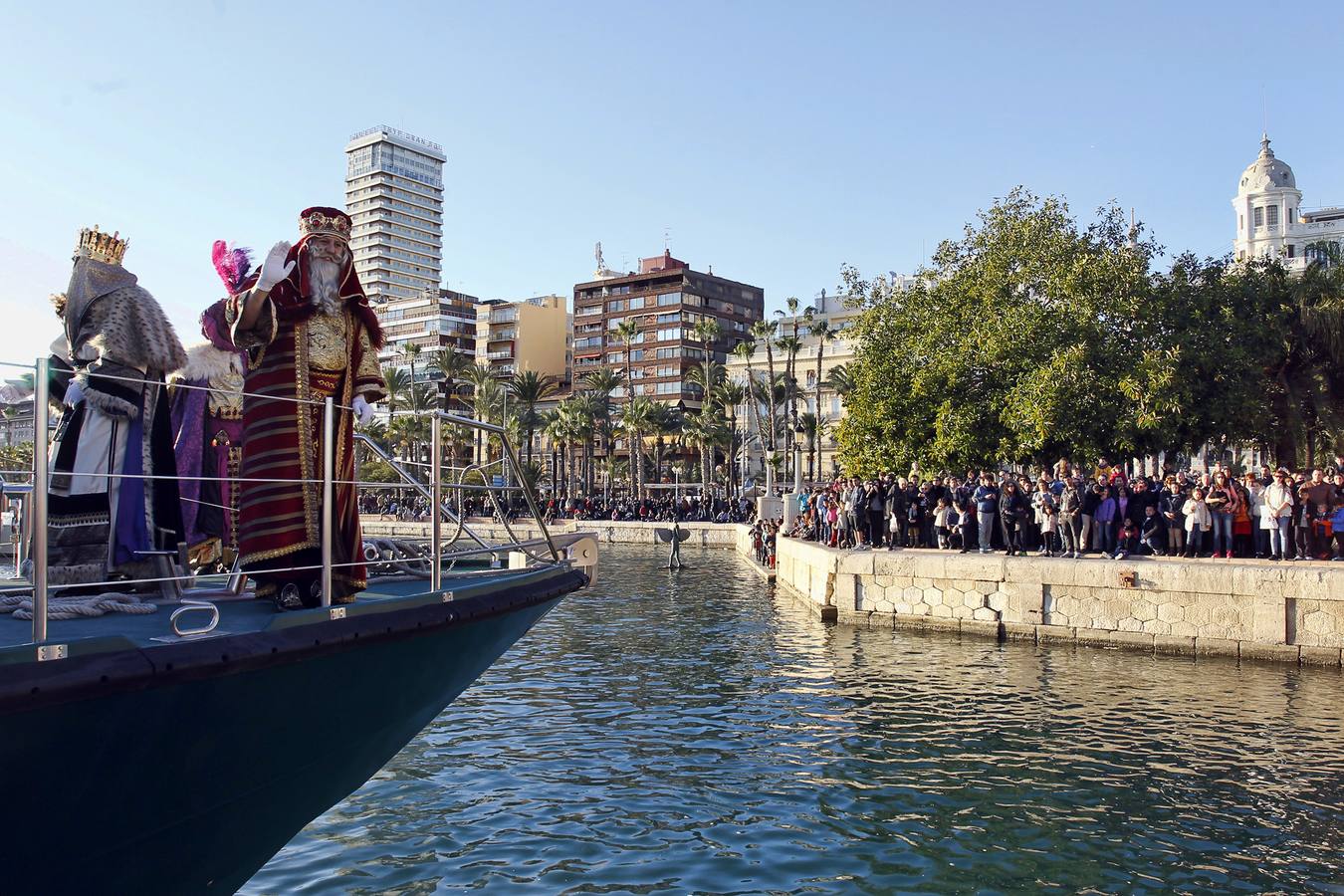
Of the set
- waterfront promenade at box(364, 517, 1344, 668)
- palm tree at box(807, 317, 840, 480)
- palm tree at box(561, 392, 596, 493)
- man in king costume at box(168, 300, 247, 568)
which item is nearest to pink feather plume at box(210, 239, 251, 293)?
man in king costume at box(168, 300, 247, 568)

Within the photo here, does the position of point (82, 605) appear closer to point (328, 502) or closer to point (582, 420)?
point (328, 502)

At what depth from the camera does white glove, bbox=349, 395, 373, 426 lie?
5773 millimetres

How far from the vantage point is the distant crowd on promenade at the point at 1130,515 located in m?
17.6

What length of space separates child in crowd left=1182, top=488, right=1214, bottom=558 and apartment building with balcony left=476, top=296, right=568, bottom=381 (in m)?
97.7

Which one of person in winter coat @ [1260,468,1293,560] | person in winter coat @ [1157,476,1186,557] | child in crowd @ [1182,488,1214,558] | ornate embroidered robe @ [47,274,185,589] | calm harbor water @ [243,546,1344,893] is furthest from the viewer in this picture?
person in winter coat @ [1157,476,1186,557]

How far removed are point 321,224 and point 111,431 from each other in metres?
1.54

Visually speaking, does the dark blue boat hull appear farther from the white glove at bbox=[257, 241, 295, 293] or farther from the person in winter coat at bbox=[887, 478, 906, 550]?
the person in winter coat at bbox=[887, 478, 906, 550]

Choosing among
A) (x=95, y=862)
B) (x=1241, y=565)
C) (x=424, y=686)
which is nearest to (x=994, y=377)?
(x=1241, y=565)

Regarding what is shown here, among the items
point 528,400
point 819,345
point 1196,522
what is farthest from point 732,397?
point 1196,522

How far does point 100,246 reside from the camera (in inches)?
225

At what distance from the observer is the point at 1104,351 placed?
87.7 ft

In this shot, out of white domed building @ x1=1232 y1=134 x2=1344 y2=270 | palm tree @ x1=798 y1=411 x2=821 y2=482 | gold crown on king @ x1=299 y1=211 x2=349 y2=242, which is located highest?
white domed building @ x1=1232 y1=134 x2=1344 y2=270

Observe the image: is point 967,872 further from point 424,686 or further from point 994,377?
point 994,377

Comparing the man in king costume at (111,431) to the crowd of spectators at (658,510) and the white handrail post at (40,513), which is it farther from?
the crowd of spectators at (658,510)
